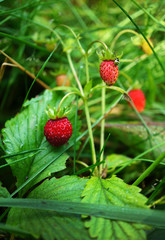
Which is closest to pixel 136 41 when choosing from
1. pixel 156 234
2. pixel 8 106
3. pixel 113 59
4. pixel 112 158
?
pixel 113 59

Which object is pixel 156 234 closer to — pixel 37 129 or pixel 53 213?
pixel 53 213

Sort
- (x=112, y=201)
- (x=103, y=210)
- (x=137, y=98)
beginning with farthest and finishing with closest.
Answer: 1. (x=137, y=98)
2. (x=112, y=201)
3. (x=103, y=210)

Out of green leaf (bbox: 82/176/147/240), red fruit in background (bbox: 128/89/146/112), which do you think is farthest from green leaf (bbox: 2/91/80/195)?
red fruit in background (bbox: 128/89/146/112)

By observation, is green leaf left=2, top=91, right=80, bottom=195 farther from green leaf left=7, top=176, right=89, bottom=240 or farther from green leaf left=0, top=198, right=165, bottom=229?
green leaf left=0, top=198, right=165, bottom=229

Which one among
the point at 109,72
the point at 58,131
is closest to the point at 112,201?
the point at 58,131

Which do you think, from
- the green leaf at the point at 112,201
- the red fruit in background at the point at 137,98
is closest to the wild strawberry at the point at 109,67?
the green leaf at the point at 112,201

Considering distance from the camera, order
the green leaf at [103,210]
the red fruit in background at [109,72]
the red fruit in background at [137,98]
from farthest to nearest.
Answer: the red fruit in background at [137,98]
the red fruit in background at [109,72]
the green leaf at [103,210]

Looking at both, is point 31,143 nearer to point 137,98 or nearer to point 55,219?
point 55,219

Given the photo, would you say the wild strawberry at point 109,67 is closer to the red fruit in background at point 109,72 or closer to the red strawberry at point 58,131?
the red fruit in background at point 109,72
